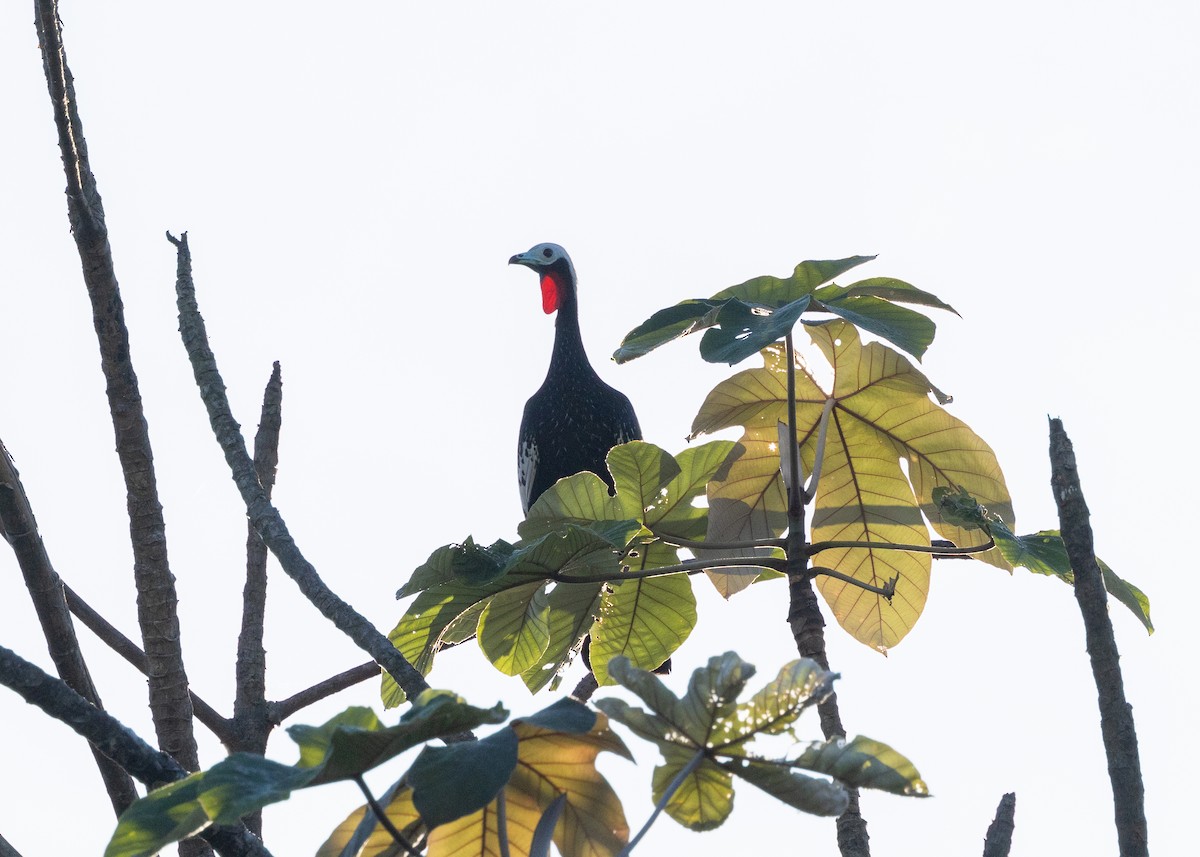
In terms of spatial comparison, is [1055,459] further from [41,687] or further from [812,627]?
[41,687]

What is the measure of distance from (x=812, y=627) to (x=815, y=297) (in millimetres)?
620

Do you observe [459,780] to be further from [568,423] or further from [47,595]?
[568,423]

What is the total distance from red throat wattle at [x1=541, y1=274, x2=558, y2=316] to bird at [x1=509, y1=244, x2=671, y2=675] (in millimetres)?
345

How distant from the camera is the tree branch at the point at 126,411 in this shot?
9.73ft

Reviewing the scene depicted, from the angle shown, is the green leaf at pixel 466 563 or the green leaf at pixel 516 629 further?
the green leaf at pixel 516 629

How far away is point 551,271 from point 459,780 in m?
6.45

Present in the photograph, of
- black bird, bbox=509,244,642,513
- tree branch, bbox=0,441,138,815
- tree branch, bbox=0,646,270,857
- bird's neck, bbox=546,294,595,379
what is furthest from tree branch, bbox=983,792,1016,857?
bird's neck, bbox=546,294,595,379

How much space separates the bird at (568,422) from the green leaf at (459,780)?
203 inches

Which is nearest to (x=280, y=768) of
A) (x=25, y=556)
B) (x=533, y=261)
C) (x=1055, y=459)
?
(x=1055, y=459)

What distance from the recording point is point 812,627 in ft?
8.14

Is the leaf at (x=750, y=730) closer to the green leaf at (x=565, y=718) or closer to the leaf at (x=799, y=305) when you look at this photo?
the green leaf at (x=565, y=718)

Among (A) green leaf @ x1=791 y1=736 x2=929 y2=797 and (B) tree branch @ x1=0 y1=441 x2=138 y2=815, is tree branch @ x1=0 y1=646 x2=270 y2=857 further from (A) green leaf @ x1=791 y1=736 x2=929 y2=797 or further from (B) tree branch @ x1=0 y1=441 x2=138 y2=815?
(B) tree branch @ x1=0 y1=441 x2=138 y2=815

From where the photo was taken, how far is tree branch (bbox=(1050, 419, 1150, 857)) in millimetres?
1533

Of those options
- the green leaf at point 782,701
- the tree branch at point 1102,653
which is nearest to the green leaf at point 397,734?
the green leaf at point 782,701
